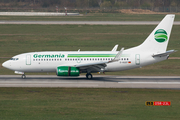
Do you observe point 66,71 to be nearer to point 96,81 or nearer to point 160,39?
point 96,81

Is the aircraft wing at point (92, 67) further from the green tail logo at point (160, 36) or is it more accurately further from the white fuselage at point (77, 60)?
the green tail logo at point (160, 36)

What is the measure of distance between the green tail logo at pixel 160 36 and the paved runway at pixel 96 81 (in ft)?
17.5

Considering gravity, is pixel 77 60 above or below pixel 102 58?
below

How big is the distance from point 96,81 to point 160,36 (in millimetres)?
10519

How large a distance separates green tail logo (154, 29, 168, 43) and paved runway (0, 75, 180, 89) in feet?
17.5

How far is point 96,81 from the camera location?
129 feet

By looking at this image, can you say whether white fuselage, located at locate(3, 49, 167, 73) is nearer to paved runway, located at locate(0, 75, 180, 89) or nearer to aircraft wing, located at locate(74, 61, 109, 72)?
aircraft wing, located at locate(74, 61, 109, 72)

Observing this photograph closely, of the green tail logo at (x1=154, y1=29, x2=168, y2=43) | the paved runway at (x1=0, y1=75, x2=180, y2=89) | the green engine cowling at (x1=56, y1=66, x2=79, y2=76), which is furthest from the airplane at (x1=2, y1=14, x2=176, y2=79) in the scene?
the paved runway at (x1=0, y1=75, x2=180, y2=89)

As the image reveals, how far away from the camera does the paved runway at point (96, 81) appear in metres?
36.4

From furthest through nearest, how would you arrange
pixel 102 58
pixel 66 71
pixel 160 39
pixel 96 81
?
pixel 160 39
pixel 102 58
pixel 96 81
pixel 66 71

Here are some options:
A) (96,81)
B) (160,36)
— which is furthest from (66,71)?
(160,36)

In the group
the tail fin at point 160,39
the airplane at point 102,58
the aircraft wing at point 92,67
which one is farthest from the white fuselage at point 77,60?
the tail fin at point 160,39
